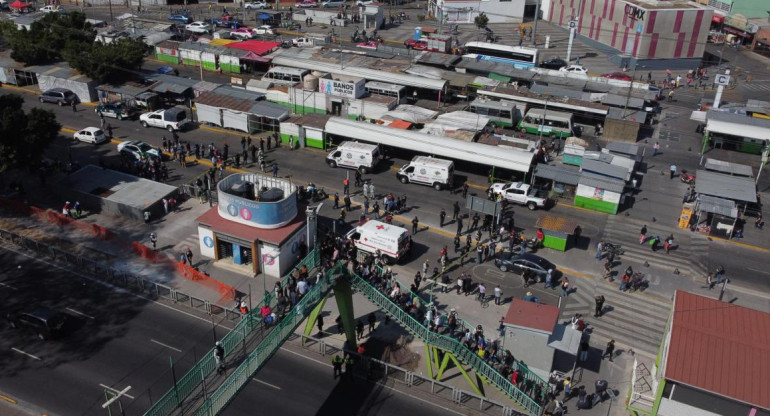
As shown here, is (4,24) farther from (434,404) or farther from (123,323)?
(434,404)

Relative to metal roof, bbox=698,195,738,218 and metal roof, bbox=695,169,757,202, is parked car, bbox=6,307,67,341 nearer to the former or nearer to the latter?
metal roof, bbox=698,195,738,218

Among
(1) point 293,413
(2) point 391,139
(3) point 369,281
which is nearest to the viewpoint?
(1) point 293,413

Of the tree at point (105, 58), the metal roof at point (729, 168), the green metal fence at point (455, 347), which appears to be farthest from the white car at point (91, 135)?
the metal roof at point (729, 168)

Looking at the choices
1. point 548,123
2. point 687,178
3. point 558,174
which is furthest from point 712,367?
point 548,123

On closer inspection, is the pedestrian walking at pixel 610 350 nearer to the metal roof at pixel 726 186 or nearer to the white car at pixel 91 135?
the metal roof at pixel 726 186

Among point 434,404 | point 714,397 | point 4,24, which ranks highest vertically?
point 4,24

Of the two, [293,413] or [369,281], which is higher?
[369,281]

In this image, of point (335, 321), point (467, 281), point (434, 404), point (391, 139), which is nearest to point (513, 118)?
point (391, 139)

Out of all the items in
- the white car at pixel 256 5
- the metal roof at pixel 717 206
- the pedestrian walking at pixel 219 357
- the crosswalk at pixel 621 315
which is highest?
the white car at pixel 256 5
